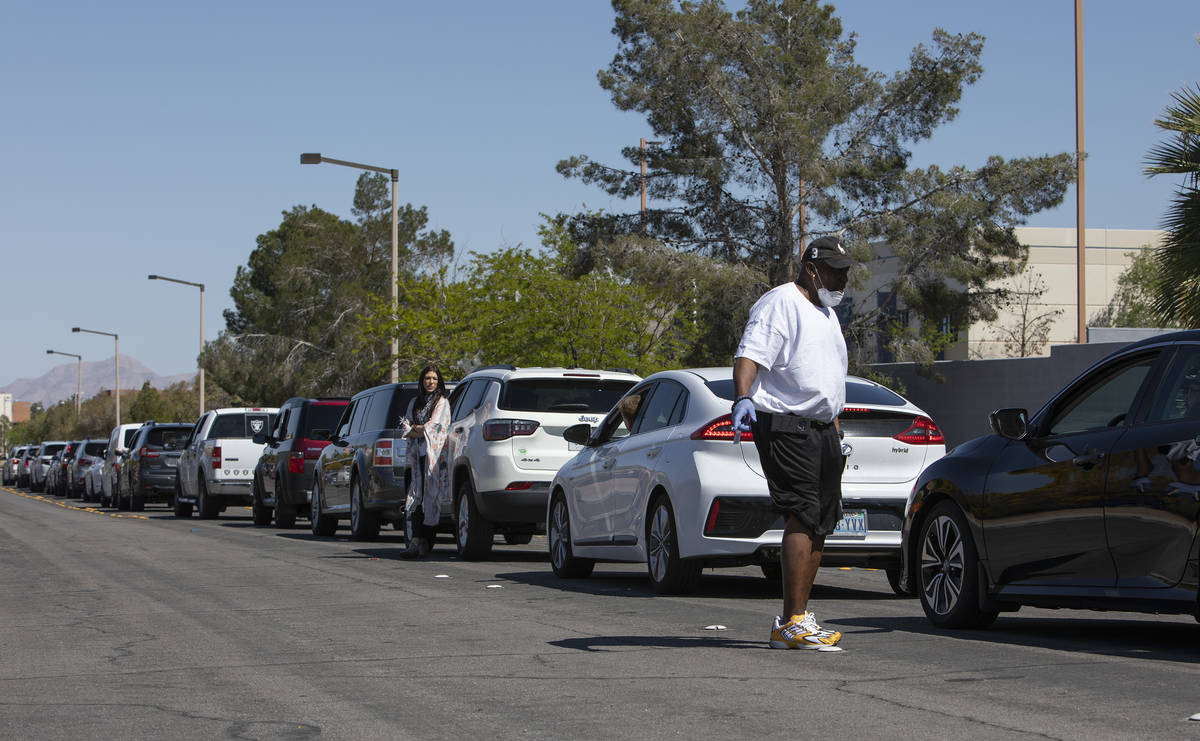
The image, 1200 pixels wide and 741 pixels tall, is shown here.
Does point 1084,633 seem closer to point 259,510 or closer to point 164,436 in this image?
point 259,510

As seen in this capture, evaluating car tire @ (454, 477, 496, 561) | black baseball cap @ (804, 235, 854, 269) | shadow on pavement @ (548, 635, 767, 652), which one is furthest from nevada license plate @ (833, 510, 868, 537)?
car tire @ (454, 477, 496, 561)

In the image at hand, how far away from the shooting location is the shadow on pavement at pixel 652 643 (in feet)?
26.4

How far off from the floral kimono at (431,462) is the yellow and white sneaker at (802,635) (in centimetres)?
825

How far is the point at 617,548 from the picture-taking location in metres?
11.9

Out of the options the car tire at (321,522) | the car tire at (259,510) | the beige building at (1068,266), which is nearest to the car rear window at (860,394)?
the car tire at (321,522)

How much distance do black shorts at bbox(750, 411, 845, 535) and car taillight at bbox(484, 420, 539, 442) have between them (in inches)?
293

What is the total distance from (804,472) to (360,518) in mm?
12856

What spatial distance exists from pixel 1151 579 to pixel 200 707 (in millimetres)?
4234

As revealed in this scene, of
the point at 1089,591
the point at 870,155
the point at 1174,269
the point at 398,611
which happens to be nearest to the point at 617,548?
the point at 398,611

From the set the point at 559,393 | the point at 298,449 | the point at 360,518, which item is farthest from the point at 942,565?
the point at 298,449

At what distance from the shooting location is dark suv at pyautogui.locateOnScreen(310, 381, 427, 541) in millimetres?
18797

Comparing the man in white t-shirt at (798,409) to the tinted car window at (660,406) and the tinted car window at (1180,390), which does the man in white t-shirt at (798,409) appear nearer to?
the tinted car window at (1180,390)

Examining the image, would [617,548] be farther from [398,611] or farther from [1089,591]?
[1089,591]

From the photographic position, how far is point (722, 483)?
10375mm
